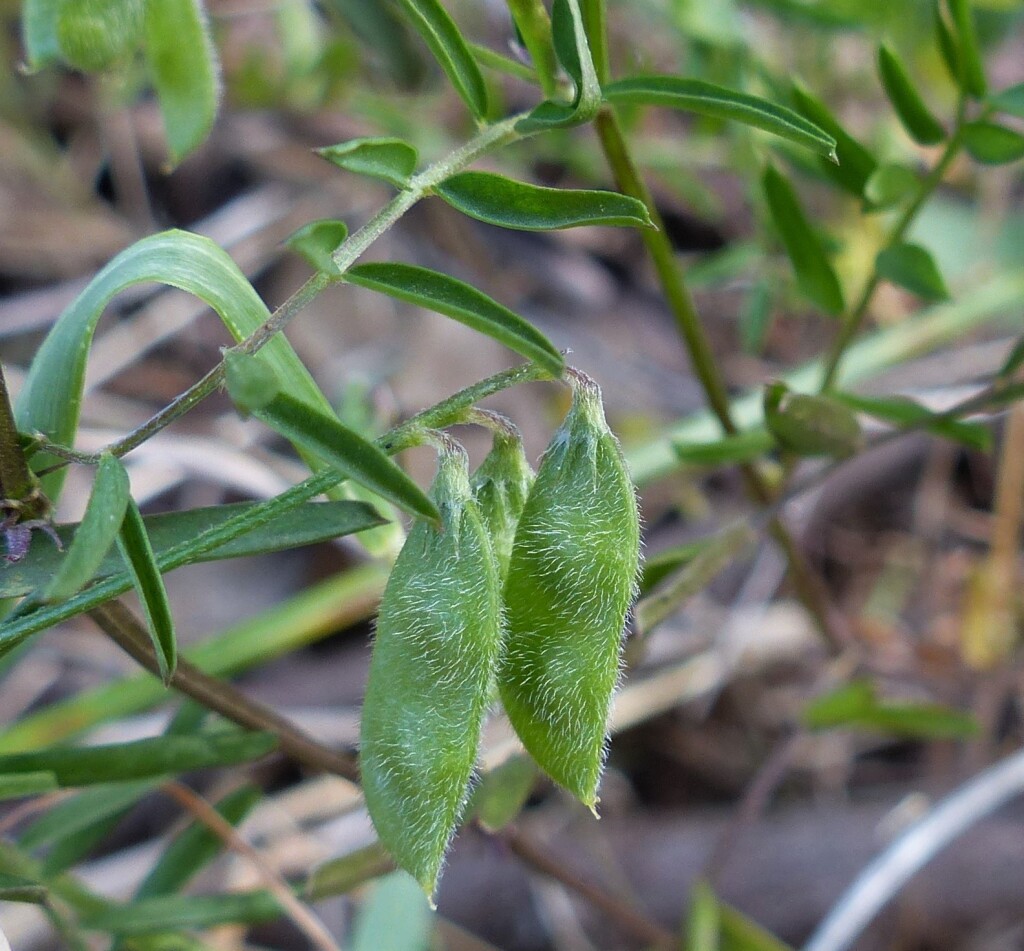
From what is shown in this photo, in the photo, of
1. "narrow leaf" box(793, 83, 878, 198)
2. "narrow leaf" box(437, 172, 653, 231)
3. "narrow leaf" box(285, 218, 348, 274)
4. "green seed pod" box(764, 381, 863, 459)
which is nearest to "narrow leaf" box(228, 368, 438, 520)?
"narrow leaf" box(285, 218, 348, 274)

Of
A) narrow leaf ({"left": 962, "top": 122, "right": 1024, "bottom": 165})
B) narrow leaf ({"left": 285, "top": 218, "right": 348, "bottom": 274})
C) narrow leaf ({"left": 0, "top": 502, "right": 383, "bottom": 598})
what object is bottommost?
narrow leaf ({"left": 0, "top": 502, "right": 383, "bottom": 598})

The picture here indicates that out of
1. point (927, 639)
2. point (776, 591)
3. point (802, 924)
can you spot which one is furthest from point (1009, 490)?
point (802, 924)

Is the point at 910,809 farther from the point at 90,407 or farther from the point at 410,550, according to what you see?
the point at 90,407

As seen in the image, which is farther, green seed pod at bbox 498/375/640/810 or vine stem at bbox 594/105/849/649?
vine stem at bbox 594/105/849/649

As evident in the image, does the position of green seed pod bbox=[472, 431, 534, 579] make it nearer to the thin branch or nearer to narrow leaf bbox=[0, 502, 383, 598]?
narrow leaf bbox=[0, 502, 383, 598]

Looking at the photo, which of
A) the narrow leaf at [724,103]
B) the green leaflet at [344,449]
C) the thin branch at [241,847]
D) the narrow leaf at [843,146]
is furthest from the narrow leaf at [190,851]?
the narrow leaf at [843,146]

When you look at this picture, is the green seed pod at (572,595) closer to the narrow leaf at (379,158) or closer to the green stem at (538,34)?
the narrow leaf at (379,158)
